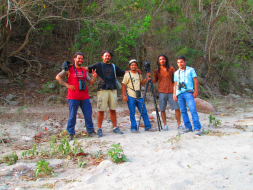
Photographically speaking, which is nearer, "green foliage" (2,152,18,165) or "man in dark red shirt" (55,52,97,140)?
"green foliage" (2,152,18,165)

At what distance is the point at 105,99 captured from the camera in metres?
4.65

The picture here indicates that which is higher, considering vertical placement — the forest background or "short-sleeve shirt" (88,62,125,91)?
the forest background

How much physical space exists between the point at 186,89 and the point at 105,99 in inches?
67.9

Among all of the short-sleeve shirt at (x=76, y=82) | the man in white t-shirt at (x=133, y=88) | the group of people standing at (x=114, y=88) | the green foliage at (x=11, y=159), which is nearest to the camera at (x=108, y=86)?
the group of people standing at (x=114, y=88)

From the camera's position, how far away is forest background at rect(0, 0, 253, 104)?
9320mm

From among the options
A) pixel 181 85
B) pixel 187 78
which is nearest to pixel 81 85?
pixel 181 85

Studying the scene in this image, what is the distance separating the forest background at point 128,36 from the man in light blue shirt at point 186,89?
15.2 feet

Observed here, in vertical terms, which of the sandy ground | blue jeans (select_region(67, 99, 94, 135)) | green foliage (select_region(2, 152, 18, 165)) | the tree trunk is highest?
the tree trunk

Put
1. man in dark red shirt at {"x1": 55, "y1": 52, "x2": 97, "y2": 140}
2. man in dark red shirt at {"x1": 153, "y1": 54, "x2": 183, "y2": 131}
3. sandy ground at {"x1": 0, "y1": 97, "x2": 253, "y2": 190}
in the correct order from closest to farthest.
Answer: sandy ground at {"x1": 0, "y1": 97, "x2": 253, "y2": 190} < man in dark red shirt at {"x1": 55, "y1": 52, "x2": 97, "y2": 140} < man in dark red shirt at {"x1": 153, "y1": 54, "x2": 183, "y2": 131}

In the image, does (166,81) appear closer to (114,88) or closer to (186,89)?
(186,89)

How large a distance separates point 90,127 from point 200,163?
7.96 feet

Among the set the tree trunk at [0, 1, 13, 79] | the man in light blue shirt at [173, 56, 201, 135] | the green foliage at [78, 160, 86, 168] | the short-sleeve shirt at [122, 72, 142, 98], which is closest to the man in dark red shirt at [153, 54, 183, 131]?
the man in light blue shirt at [173, 56, 201, 135]

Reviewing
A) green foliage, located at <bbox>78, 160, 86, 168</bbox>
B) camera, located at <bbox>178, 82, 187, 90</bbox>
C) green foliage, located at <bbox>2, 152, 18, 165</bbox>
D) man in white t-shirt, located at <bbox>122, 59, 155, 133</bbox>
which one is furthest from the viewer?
man in white t-shirt, located at <bbox>122, 59, 155, 133</bbox>

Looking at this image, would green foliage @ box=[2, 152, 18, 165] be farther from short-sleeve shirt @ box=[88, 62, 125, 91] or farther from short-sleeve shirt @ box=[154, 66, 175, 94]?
short-sleeve shirt @ box=[154, 66, 175, 94]
